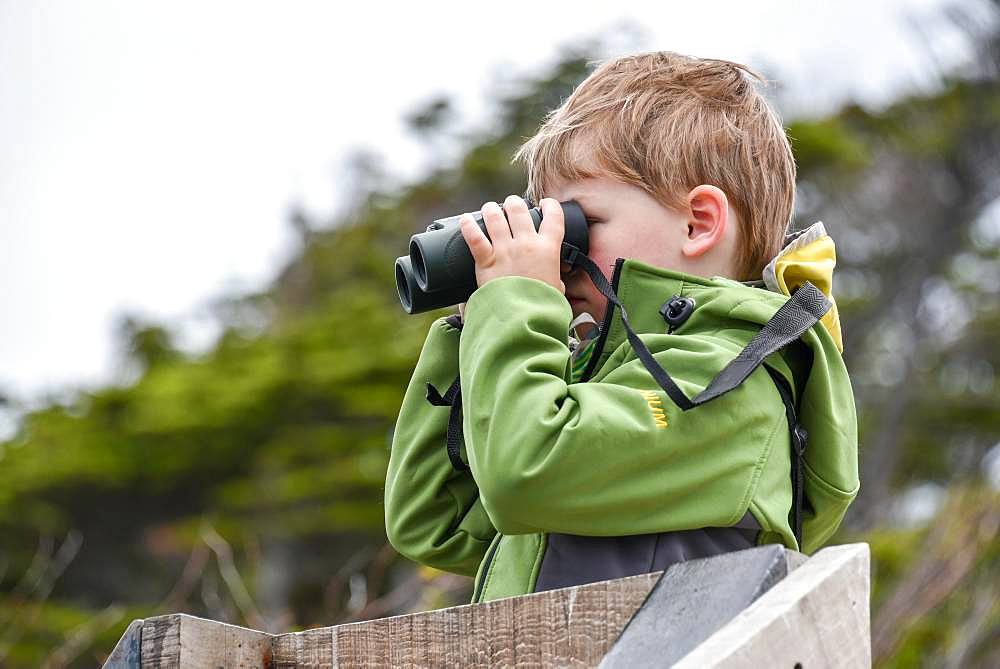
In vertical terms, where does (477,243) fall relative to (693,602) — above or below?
above

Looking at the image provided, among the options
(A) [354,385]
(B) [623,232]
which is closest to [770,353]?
(B) [623,232]

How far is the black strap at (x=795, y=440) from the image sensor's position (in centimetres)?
188

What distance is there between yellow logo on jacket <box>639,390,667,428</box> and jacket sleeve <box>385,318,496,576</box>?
538 mm

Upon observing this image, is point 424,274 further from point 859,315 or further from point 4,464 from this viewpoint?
point 859,315

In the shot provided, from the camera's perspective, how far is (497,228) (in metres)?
1.99

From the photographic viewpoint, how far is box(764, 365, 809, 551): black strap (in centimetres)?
188

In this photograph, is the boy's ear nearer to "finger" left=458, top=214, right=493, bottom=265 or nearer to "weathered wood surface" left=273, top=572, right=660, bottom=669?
"finger" left=458, top=214, right=493, bottom=265

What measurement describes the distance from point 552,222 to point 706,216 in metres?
0.28

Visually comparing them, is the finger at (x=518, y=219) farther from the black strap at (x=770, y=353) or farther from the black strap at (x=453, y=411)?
the black strap at (x=453, y=411)

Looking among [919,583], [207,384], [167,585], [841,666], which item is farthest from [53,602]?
[841,666]

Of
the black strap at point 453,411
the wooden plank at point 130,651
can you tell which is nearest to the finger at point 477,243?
the black strap at point 453,411

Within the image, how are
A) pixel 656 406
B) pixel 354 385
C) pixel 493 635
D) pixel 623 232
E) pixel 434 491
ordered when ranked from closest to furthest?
1. pixel 493 635
2. pixel 656 406
3. pixel 623 232
4. pixel 434 491
5. pixel 354 385

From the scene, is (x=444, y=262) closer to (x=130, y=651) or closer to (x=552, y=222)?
(x=552, y=222)

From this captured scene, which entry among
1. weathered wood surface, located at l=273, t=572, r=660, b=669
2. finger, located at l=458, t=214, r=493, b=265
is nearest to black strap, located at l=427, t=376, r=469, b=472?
finger, located at l=458, t=214, r=493, b=265
